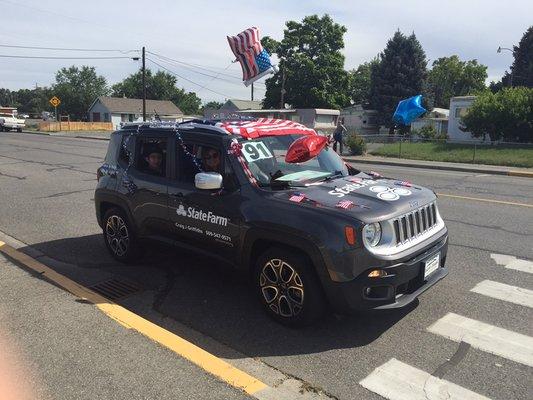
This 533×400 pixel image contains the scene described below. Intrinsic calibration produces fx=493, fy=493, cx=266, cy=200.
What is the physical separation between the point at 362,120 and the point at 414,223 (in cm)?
5115

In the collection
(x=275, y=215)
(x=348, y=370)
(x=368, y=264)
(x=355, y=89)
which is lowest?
(x=348, y=370)

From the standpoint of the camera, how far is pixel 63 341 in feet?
Result: 12.9

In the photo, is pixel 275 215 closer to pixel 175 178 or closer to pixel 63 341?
pixel 175 178

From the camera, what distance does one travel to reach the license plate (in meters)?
4.21

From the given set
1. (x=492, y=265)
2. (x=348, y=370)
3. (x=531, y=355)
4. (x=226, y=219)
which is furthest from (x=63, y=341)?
(x=492, y=265)

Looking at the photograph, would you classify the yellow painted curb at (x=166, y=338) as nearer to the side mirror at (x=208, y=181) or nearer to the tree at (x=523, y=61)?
the side mirror at (x=208, y=181)

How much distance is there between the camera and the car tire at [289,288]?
4.00 meters

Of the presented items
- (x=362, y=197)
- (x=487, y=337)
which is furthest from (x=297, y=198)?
(x=487, y=337)

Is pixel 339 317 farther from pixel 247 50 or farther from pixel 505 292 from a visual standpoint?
pixel 247 50

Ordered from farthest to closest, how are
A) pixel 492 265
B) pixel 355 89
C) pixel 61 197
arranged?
1. pixel 355 89
2. pixel 61 197
3. pixel 492 265

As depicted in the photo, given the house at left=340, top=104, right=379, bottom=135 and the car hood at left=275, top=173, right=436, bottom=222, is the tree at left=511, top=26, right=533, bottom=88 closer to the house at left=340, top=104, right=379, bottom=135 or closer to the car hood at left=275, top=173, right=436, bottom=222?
the house at left=340, top=104, right=379, bottom=135

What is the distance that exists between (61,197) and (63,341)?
7.53m

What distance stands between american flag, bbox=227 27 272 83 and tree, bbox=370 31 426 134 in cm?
3806

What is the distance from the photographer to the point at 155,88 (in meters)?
106
